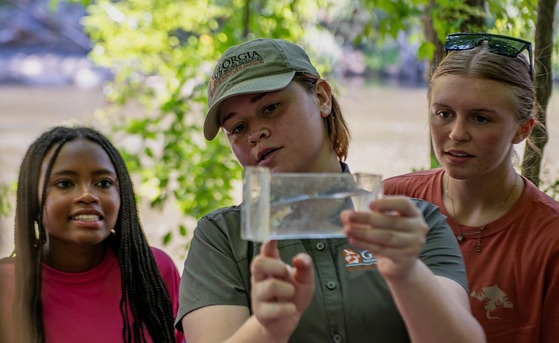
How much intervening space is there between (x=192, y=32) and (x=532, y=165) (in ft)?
10.1

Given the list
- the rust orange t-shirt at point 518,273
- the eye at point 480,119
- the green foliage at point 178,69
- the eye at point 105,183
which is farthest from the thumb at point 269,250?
the green foliage at point 178,69

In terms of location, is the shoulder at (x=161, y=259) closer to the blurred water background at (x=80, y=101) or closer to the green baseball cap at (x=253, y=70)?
the green baseball cap at (x=253, y=70)

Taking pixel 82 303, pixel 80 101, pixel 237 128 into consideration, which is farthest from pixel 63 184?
pixel 80 101

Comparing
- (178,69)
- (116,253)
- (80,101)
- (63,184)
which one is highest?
(80,101)

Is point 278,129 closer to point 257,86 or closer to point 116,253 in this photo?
point 257,86

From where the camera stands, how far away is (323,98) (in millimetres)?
1637

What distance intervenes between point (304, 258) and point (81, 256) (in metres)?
1.29

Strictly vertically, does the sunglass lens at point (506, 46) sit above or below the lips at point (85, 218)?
above

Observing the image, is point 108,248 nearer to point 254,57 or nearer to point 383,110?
point 254,57

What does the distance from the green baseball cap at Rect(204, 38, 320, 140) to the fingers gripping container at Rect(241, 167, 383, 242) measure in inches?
14.5

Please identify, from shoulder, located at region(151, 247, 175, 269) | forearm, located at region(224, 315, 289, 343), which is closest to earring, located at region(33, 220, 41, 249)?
shoulder, located at region(151, 247, 175, 269)

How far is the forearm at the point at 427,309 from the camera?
3.66ft

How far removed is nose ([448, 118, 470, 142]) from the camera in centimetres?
185

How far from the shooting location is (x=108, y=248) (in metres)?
2.28
